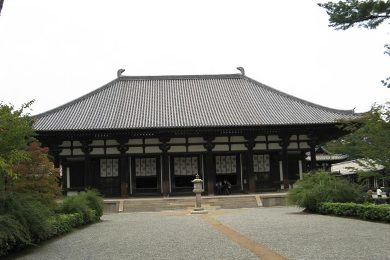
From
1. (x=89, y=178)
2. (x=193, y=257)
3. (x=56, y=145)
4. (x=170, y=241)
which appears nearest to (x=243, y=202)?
(x=89, y=178)

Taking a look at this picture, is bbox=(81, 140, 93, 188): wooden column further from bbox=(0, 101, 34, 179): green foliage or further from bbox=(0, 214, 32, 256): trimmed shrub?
bbox=(0, 214, 32, 256): trimmed shrub

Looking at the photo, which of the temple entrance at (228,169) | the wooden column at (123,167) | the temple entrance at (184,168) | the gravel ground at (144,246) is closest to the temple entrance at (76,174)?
the wooden column at (123,167)

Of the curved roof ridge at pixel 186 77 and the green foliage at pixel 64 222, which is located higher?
the curved roof ridge at pixel 186 77

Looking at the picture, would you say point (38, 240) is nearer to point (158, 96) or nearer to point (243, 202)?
point (243, 202)

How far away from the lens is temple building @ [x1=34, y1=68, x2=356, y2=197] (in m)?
28.2

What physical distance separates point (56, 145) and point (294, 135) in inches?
599

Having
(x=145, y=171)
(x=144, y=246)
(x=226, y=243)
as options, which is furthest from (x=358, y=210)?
(x=145, y=171)

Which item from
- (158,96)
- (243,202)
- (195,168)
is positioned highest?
(158,96)

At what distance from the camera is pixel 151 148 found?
29266 millimetres

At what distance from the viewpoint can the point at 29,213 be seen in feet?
33.5

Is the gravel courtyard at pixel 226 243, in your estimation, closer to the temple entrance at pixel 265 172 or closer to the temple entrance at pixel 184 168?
the temple entrance at pixel 265 172

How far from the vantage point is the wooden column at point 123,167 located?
28.2 metres

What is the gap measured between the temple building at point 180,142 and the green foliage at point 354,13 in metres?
16.4

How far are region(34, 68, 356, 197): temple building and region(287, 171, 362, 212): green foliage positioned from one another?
837 cm
